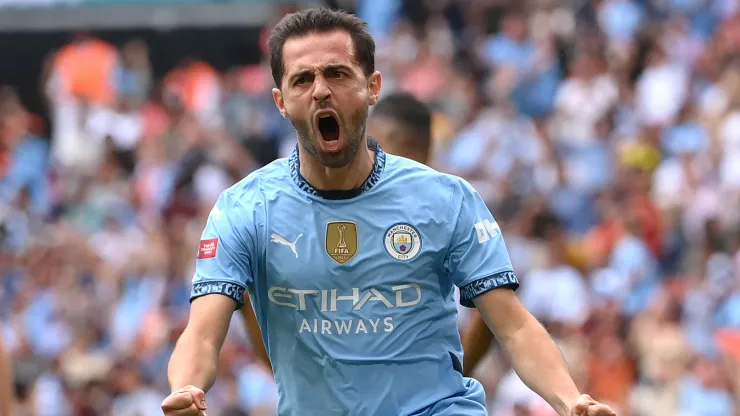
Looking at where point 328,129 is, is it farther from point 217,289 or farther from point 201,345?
point 201,345

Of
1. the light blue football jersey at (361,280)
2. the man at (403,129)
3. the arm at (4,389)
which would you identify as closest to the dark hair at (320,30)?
the light blue football jersey at (361,280)

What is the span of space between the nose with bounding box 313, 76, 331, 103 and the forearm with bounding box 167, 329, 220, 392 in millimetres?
921

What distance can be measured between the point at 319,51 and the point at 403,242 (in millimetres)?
747

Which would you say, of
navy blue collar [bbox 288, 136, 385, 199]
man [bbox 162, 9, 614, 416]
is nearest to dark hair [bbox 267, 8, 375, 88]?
man [bbox 162, 9, 614, 416]

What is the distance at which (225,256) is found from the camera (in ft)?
17.3

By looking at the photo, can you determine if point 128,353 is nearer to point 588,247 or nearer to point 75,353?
point 75,353

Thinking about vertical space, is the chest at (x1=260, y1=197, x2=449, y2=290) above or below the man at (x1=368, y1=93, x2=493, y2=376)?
below

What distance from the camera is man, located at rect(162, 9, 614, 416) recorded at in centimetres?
529

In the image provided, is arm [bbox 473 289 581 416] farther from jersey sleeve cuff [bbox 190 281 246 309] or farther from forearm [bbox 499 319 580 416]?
jersey sleeve cuff [bbox 190 281 246 309]

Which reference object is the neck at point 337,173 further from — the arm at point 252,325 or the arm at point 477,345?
the arm at point 477,345

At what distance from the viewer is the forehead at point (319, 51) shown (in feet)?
17.4

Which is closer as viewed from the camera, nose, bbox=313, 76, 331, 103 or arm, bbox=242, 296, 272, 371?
nose, bbox=313, 76, 331, 103

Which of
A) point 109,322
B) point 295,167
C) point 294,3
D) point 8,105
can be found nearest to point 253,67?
point 294,3

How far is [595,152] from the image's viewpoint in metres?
14.2
